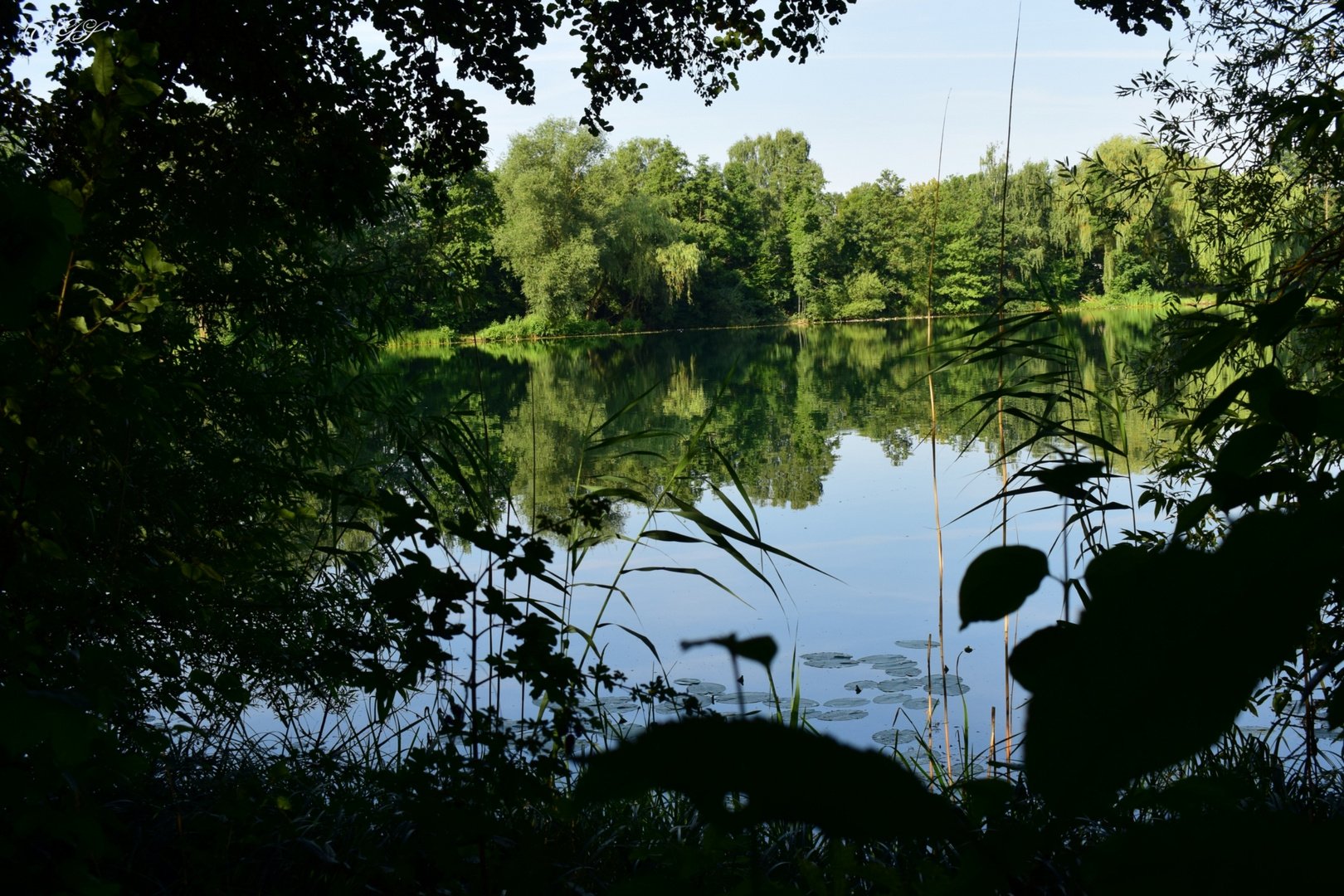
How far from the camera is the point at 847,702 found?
5.27 meters

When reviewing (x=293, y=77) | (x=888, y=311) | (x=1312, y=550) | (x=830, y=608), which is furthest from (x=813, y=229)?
(x=1312, y=550)

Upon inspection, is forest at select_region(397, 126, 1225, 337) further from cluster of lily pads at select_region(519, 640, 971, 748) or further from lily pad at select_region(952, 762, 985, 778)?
lily pad at select_region(952, 762, 985, 778)

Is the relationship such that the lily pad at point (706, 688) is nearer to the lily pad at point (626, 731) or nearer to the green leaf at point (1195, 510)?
the lily pad at point (626, 731)

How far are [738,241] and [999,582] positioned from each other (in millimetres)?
52072

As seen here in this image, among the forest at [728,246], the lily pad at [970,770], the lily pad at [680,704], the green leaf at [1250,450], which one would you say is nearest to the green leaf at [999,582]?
the green leaf at [1250,450]

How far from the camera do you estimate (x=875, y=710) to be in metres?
5.12

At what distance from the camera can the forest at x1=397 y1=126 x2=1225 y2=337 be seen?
108 feet

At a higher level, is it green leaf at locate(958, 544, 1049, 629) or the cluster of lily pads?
the cluster of lily pads

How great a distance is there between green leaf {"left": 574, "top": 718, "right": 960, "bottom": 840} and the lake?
0.02m

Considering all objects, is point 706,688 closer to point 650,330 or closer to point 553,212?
point 553,212

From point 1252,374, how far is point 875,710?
463 centimetres

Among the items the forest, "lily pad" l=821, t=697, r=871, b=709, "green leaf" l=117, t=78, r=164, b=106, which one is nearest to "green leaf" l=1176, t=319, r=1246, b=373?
"green leaf" l=117, t=78, r=164, b=106

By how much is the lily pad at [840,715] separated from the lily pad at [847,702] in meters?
0.07

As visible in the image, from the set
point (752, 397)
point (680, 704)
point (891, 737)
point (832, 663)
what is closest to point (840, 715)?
point (891, 737)
